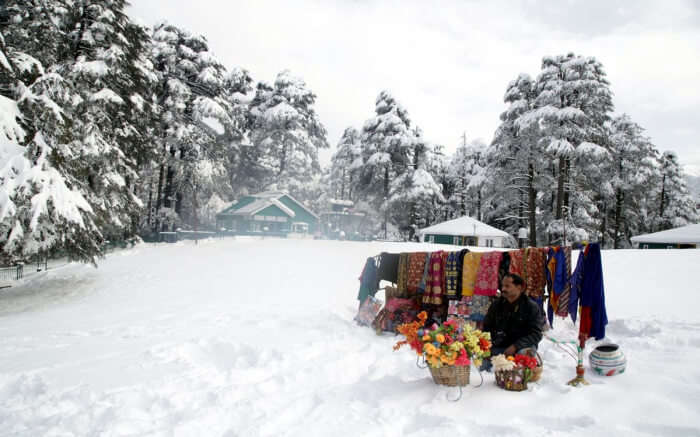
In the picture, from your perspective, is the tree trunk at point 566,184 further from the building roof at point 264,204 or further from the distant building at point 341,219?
the building roof at point 264,204

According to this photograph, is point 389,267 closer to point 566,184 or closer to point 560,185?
point 560,185

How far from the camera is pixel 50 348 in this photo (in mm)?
6734

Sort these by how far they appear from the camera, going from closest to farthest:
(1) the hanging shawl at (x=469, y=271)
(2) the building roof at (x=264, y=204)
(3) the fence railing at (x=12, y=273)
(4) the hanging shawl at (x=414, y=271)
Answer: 1. (1) the hanging shawl at (x=469, y=271)
2. (4) the hanging shawl at (x=414, y=271)
3. (3) the fence railing at (x=12, y=273)
4. (2) the building roof at (x=264, y=204)

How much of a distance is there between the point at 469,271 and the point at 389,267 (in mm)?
2015

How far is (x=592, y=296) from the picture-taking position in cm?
490

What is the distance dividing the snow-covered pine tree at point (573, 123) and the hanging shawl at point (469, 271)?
1972 cm

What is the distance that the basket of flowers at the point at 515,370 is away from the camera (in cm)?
408

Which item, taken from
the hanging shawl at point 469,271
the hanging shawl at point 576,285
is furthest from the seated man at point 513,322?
the hanging shawl at point 469,271

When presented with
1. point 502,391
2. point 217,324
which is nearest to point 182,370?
point 217,324

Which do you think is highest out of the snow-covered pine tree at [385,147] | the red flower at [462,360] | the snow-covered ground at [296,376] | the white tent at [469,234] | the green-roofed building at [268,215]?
the snow-covered pine tree at [385,147]

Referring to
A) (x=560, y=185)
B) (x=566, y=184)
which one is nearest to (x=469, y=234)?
(x=566, y=184)

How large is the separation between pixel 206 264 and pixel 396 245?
11030 mm

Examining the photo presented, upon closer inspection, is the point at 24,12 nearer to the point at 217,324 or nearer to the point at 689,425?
the point at 217,324

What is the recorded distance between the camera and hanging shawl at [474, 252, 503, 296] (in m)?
6.31
